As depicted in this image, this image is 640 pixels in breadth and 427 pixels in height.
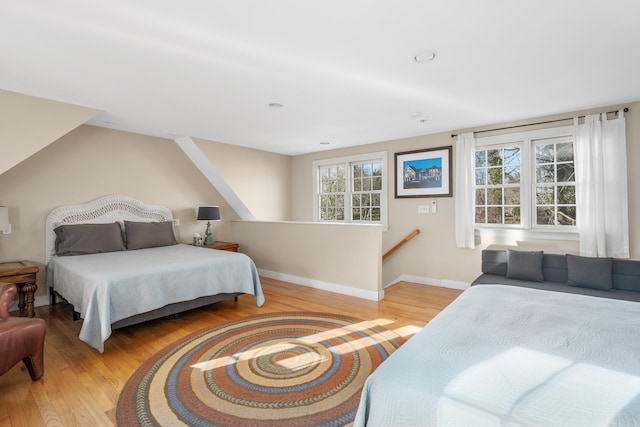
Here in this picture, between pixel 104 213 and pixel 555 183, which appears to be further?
pixel 104 213

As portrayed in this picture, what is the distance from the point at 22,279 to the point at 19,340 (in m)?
1.75

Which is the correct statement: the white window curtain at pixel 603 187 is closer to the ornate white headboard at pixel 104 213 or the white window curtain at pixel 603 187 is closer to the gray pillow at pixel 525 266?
the gray pillow at pixel 525 266

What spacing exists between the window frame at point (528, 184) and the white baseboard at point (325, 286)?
190cm

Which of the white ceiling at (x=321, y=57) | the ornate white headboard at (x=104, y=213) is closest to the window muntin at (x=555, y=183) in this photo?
the white ceiling at (x=321, y=57)

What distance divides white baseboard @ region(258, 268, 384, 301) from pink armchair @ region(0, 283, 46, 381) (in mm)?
→ 3119

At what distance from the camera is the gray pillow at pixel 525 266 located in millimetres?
3424

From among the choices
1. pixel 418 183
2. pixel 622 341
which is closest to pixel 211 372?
pixel 622 341

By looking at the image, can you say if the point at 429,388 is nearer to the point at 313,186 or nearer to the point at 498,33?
the point at 498,33

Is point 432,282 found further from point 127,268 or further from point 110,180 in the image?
point 110,180

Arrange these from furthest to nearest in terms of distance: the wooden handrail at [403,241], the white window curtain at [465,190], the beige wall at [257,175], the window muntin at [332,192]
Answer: the window muntin at [332,192]
the beige wall at [257,175]
the wooden handrail at [403,241]
the white window curtain at [465,190]

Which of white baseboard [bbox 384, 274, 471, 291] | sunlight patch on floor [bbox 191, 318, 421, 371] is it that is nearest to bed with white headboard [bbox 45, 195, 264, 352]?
sunlight patch on floor [bbox 191, 318, 421, 371]

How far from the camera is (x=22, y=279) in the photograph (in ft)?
10.9

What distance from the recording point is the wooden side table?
3.24 metres

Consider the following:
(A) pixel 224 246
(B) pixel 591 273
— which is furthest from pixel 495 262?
(A) pixel 224 246
